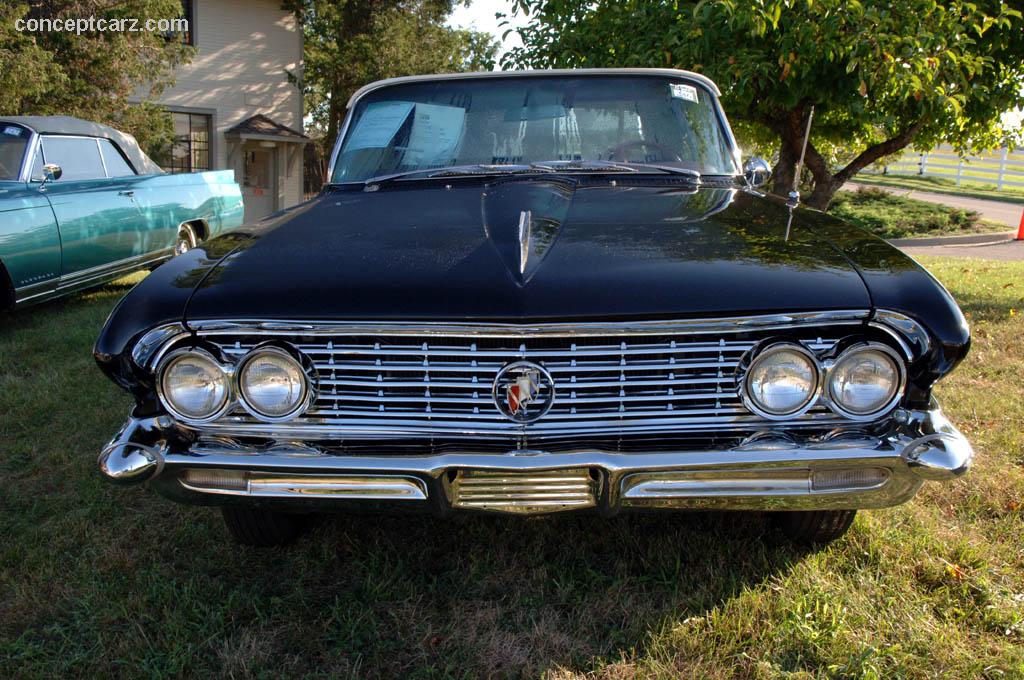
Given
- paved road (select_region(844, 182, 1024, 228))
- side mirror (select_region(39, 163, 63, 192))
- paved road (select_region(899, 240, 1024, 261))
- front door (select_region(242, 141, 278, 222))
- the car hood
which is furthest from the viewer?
front door (select_region(242, 141, 278, 222))

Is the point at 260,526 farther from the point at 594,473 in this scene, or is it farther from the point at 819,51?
the point at 819,51

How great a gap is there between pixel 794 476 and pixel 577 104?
188cm

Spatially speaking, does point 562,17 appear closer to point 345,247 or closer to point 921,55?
point 921,55

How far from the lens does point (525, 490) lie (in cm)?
202

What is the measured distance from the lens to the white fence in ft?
88.8

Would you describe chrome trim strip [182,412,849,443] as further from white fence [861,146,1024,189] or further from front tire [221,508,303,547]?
white fence [861,146,1024,189]

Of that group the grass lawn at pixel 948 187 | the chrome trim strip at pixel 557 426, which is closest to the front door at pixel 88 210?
the chrome trim strip at pixel 557 426

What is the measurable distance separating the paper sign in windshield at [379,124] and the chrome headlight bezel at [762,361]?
1.90 meters

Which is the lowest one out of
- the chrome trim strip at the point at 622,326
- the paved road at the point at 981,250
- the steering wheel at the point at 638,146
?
the paved road at the point at 981,250

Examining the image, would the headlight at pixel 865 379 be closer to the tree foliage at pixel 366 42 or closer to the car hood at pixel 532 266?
the car hood at pixel 532 266

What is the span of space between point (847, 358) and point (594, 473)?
2.31ft

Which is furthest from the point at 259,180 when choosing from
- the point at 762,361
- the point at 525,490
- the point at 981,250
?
the point at 762,361

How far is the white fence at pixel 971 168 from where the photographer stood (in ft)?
88.8
